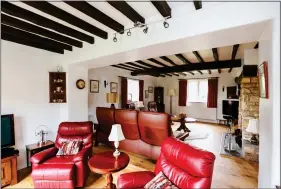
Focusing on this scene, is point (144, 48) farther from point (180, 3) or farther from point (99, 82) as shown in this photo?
point (99, 82)

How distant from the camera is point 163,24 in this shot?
6.83 ft

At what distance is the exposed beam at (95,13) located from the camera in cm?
177

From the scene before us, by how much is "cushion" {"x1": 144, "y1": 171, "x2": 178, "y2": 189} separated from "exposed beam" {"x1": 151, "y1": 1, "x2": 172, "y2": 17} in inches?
76.3

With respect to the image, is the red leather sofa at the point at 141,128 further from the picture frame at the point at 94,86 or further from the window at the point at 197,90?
the window at the point at 197,90

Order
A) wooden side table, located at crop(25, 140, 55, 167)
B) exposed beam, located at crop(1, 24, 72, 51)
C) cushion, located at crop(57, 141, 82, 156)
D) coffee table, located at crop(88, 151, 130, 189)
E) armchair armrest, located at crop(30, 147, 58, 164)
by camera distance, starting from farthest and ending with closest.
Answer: wooden side table, located at crop(25, 140, 55, 167), cushion, located at crop(57, 141, 82, 156), exposed beam, located at crop(1, 24, 72, 51), armchair armrest, located at crop(30, 147, 58, 164), coffee table, located at crop(88, 151, 130, 189)

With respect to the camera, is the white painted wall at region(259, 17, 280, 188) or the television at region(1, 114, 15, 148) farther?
the television at region(1, 114, 15, 148)

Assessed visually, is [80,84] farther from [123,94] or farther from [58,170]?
[123,94]

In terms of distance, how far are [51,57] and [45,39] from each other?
77cm

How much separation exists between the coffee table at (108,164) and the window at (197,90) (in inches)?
257

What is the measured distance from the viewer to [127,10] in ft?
6.25

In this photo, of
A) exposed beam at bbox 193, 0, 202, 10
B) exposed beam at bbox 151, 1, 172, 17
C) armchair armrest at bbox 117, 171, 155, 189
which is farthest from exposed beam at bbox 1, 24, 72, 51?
armchair armrest at bbox 117, 171, 155, 189

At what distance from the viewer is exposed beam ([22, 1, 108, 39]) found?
70.3 inches

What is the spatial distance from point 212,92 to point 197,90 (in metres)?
0.80

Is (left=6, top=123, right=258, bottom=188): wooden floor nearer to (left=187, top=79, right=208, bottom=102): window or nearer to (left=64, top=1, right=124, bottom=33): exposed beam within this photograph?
(left=64, top=1, right=124, bottom=33): exposed beam
